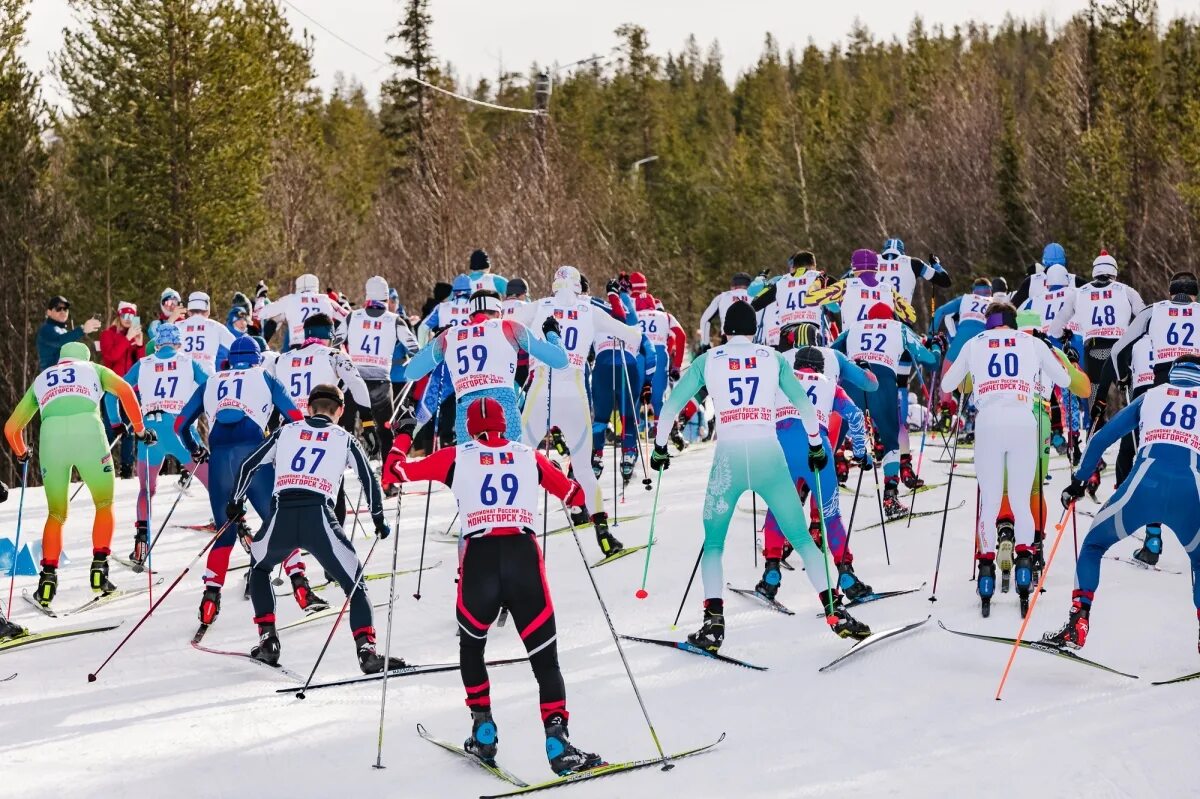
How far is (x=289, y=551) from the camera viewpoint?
8211 millimetres

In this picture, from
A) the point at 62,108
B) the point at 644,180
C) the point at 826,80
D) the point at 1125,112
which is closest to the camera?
the point at 62,108

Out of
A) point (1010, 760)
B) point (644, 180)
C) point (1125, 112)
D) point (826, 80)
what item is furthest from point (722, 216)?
point (1010, 760)

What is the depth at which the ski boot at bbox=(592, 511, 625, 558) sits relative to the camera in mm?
11117

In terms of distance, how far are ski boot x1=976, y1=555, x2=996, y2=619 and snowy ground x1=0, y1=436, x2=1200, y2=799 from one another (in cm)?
16

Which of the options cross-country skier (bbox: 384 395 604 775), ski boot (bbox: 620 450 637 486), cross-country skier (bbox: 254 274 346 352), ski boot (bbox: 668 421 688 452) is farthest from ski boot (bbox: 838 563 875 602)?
ski boot (bbox: 668 421 688 452)

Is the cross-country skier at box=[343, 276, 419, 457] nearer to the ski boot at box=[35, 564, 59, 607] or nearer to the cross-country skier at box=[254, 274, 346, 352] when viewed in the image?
the cross-country skier at box=[254, 274, 346, 352]

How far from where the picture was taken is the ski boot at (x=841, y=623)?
818 cm

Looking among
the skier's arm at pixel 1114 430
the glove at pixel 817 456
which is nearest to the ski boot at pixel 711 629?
the glove at pixel 817 456

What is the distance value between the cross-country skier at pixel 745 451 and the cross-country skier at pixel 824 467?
0.61m

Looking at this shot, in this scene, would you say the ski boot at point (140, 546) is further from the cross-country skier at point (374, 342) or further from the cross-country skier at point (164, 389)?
the cross-country skier at point (374, 342)

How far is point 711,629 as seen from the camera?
27.3 feet

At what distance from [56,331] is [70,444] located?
16.5 ft

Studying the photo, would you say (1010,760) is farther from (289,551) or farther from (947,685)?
(289,551)

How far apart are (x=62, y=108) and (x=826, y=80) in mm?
53481
